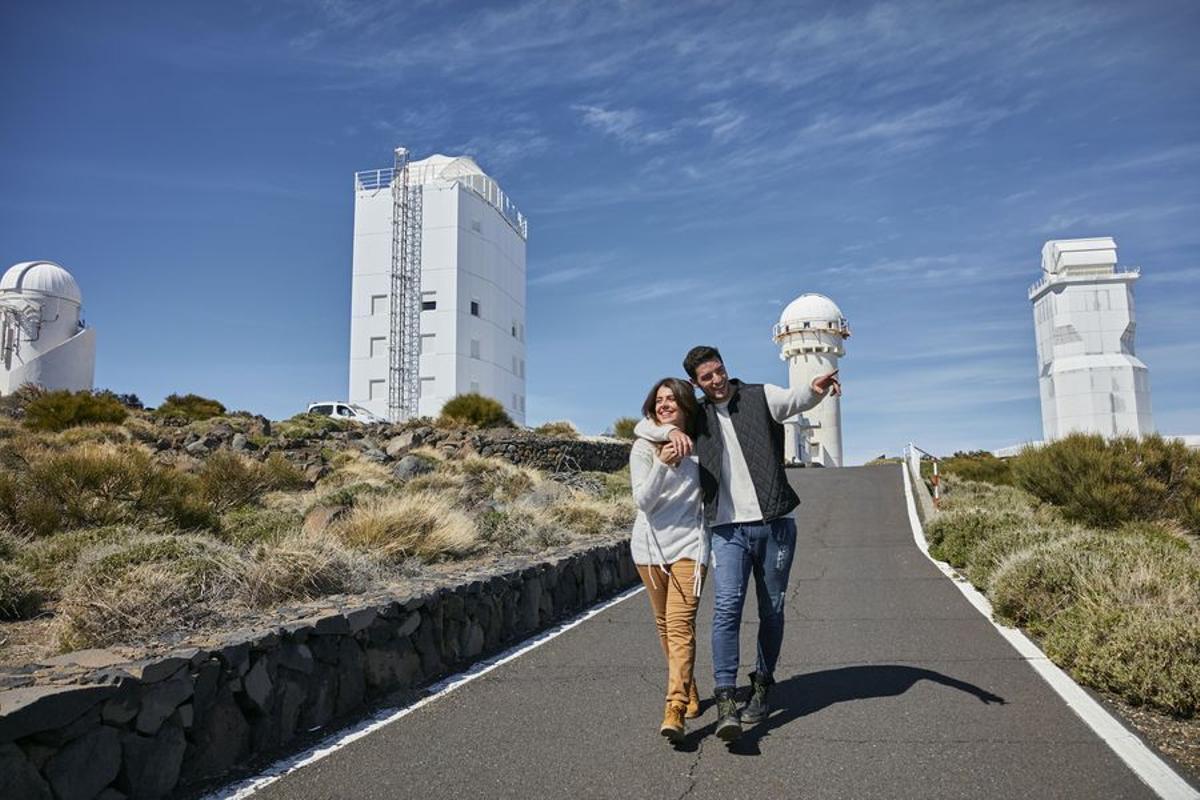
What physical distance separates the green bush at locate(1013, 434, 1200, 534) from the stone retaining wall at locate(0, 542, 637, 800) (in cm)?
1307

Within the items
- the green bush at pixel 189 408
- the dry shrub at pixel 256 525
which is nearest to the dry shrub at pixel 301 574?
the dry shrub at pixel 256 525

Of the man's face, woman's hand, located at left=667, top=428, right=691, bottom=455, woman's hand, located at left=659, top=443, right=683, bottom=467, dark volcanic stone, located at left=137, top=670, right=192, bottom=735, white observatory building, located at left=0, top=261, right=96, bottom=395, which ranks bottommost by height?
dark volcanic stone, located at left=137, top=670, right=192, bottom=735

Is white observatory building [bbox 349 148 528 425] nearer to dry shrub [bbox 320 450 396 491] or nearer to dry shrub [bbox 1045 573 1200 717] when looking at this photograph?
dry shrub [bbox 320 450 396 491]

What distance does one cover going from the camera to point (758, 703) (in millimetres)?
5082

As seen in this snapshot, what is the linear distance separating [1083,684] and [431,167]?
164 feet

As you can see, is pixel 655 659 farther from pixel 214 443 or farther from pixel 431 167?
pixel 431 167

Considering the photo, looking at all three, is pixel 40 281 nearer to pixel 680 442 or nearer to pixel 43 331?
pixel 43 331

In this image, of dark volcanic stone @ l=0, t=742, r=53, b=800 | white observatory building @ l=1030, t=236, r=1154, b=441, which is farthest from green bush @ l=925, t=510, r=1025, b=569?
white observatory building @ l=1030, t=236, r=1154, b=441

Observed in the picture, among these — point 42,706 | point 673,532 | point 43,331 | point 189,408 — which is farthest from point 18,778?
point 43,331

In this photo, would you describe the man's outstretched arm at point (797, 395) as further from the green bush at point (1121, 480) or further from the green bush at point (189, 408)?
the green bush at point (189, 408)

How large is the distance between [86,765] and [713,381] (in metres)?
3.61

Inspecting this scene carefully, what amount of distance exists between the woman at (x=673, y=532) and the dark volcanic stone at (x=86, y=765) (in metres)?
2.65

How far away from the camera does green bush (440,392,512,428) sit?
35.1 metres

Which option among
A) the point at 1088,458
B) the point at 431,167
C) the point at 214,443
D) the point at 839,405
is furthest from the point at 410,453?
the point at 839,405
